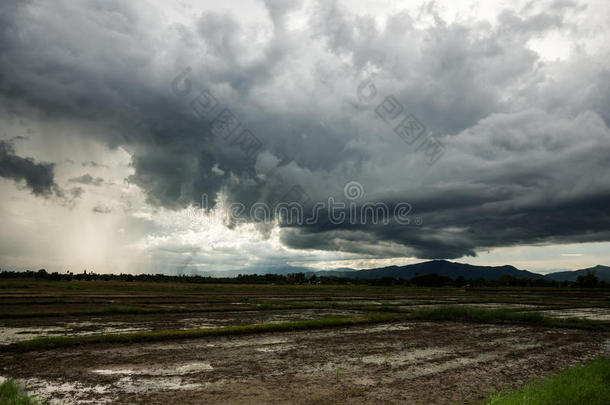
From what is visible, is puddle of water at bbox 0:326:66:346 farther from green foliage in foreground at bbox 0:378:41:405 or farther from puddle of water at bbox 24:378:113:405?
green foliage in foreground at bbox 0:378:41:405

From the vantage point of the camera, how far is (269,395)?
8852 mm

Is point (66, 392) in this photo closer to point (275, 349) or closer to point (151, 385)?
point (151, 385)

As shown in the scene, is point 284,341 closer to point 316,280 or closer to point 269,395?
point 269,395

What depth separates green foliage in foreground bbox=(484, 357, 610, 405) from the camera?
25.4 ft

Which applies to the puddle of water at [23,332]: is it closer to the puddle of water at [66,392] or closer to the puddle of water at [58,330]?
the puddle of water at [58,330]

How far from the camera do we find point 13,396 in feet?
26.1

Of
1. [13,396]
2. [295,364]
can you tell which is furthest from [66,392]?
[295,364]

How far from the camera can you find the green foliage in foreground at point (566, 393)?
25.4ft

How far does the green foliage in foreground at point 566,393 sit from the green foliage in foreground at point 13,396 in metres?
8.79

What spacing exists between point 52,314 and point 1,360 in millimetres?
15880

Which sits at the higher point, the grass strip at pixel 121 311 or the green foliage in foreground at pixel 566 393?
the green foliage in foreground at pixel 566 393

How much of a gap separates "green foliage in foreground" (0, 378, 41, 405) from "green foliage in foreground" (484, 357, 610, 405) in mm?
8786

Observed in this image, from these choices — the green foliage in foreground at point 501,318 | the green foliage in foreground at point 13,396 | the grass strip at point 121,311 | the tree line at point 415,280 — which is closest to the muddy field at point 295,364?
Answer: the green foliage in foreground at point 13,396

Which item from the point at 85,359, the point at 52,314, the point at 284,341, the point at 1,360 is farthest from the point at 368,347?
the point at 52,314
